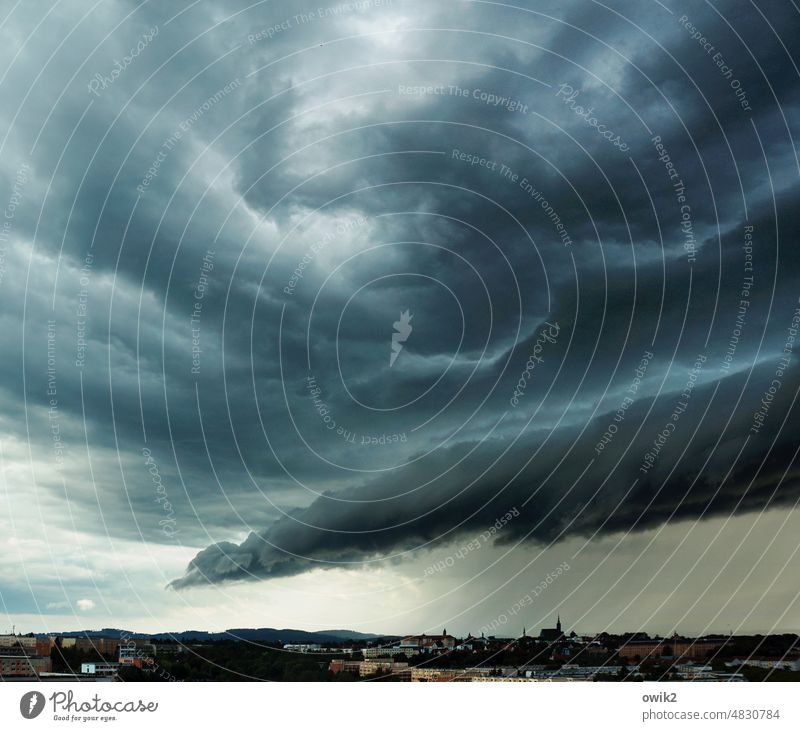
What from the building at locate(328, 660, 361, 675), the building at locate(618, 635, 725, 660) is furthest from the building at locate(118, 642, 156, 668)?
the building at locate(618, 635, 725, 660)

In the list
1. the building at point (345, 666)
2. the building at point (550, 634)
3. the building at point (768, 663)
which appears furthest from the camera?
the building at point (550, 634)

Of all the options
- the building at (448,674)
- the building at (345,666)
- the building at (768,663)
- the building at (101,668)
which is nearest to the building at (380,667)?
the building at (345,666)

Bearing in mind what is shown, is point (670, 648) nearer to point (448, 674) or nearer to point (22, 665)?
point (448, 674)

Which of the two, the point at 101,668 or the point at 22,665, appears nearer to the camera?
the point at 22,665

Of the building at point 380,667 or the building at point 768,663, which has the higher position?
the building at point 380,667

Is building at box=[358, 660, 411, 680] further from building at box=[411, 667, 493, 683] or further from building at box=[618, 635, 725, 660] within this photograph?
building at box=[618, 635, 725, 660]

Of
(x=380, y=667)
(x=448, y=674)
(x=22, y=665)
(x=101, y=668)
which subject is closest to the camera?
(x=22, y=665)

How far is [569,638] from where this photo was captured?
59656 mm

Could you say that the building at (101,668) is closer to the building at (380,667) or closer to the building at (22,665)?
the building at (22,665)

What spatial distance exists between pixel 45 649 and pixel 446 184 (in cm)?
3431

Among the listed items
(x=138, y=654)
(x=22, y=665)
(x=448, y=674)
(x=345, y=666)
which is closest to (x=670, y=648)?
(x=448, y=674)
